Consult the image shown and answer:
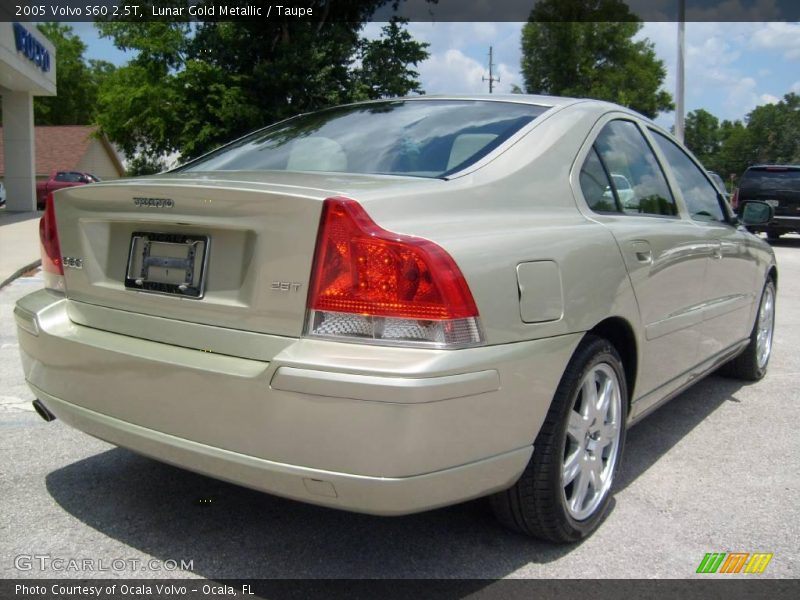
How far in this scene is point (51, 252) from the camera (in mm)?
2980

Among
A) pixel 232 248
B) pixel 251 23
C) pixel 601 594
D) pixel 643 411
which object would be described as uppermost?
pixel 251 23

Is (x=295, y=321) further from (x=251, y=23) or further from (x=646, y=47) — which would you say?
(x=646, y=47)

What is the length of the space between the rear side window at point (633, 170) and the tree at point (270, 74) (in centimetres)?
2366

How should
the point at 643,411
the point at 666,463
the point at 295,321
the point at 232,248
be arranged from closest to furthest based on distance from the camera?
the point at 295,321
the point at 232,248
the point at 643,411
the point at 666,463

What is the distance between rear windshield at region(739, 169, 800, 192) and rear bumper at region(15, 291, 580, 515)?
16376 mm

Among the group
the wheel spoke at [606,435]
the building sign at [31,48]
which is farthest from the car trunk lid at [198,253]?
the building sign at [31,48]

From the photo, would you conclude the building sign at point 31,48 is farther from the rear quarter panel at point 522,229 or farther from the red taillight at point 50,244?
the rear quarter panel at point 522,229

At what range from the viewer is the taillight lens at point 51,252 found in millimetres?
2922

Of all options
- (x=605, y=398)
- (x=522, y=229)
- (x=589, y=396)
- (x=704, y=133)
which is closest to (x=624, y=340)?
(x=605, y=398)

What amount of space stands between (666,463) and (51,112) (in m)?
66.4

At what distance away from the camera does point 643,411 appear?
11.0 feet

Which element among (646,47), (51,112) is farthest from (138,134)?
(646,47)

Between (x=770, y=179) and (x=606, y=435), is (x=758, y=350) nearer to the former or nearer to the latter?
(x=606, y=435)

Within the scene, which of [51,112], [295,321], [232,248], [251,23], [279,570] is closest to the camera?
[295,321]
